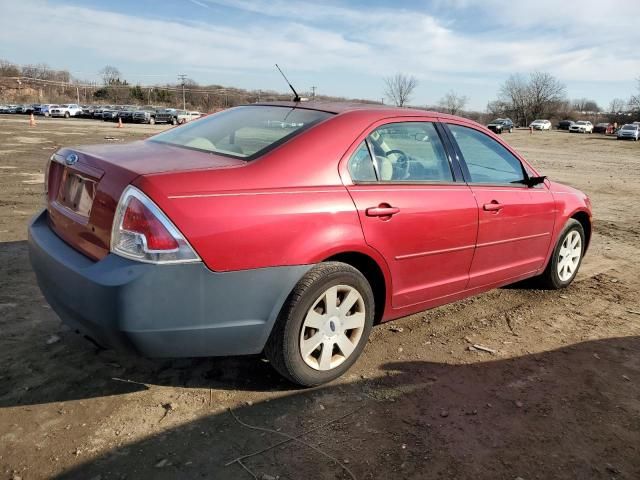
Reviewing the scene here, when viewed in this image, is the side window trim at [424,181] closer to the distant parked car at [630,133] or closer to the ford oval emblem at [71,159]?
the ford oval emblem at [71,159]

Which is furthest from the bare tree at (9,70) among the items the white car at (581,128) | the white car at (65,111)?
the white car at (581,128)

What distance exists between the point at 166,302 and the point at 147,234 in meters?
0.33

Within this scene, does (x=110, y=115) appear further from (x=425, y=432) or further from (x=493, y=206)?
(x=425, y=432)

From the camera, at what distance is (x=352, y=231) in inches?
119

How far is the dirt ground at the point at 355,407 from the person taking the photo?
2.44 m

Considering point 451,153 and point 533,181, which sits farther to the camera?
point 533,181

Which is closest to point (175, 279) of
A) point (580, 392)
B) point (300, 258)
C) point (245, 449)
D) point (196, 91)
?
point (300, 258)

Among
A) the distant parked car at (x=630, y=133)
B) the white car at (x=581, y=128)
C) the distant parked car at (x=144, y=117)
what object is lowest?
the distant parked car at (x=144, y=117)

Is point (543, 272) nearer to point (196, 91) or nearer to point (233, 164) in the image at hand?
point (233, 164)

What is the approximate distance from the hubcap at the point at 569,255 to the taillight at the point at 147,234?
384 cm

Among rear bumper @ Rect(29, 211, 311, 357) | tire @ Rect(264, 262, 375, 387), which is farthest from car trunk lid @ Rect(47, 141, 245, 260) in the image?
tire @ Rect(264, 262, 375, 387)

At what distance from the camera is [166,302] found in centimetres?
248

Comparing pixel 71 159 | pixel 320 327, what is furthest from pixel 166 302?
pixel 71 159

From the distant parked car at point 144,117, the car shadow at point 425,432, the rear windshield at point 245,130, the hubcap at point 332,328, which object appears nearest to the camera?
the car shadow at point 425,432
